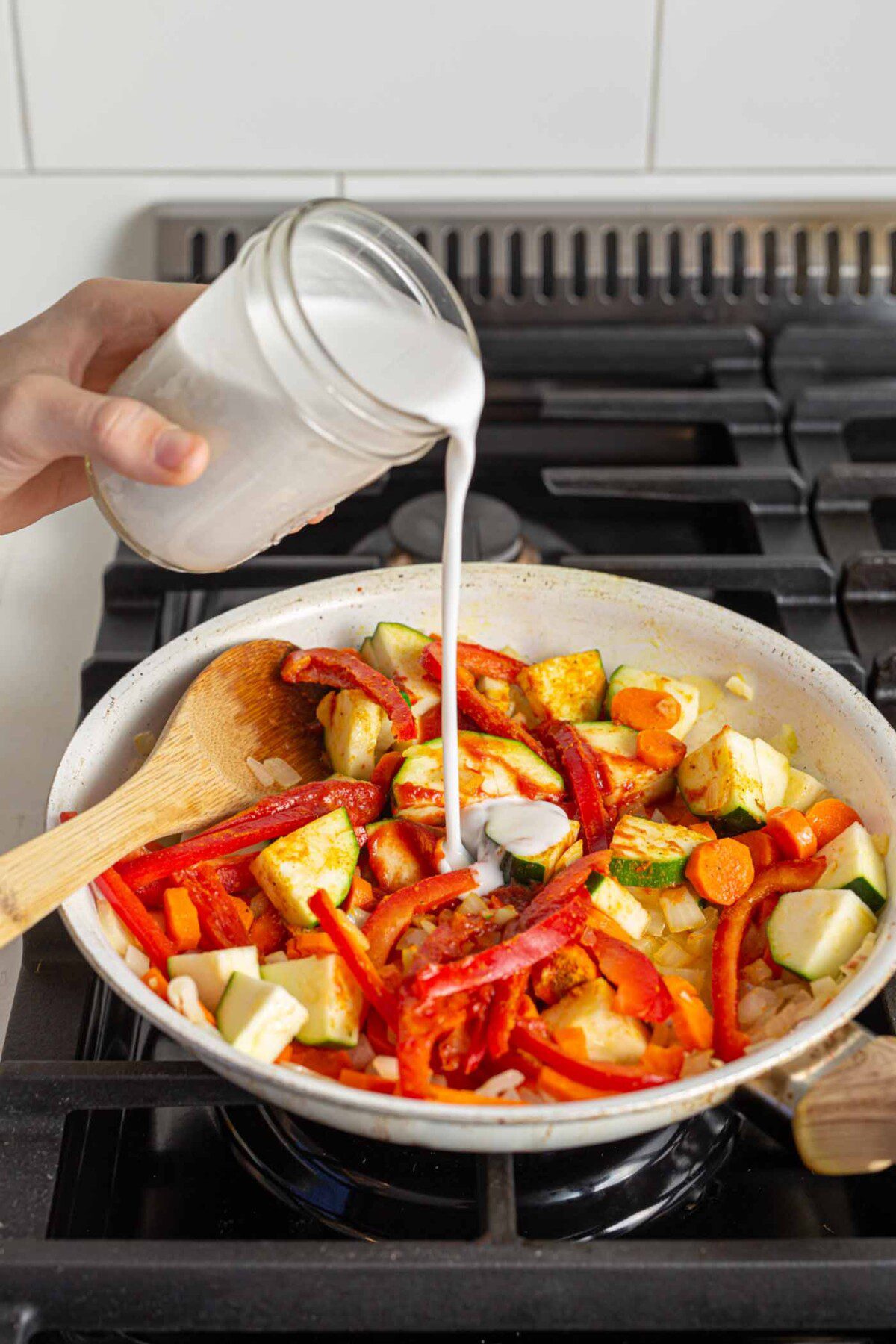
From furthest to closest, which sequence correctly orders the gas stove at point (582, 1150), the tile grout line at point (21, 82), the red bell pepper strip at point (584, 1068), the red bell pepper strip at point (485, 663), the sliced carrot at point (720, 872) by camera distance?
the tile grout line at point (21, 82) < the red bell pepper strip at point (485, 663) < the sliced carrot at point (720, 872) < the red bell pepper strip at point (584, 1068) < the gas stove at point (582, 1150)

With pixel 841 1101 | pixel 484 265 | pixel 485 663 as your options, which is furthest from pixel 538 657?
pixel 484 265

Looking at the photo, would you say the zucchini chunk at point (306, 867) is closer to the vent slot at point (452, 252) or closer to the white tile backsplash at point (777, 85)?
the vent slot at point (452, 252)

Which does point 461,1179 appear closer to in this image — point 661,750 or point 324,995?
point 324,995

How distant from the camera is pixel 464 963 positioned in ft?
3.53

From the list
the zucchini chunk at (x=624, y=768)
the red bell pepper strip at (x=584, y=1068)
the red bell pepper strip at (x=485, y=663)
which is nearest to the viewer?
the red bell pepper strip at (x=584, y=1068)

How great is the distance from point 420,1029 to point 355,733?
363 mm

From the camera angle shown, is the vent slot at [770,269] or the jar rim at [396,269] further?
the vent slot at [770,269]

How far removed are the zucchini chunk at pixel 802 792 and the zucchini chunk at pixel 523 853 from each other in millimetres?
219

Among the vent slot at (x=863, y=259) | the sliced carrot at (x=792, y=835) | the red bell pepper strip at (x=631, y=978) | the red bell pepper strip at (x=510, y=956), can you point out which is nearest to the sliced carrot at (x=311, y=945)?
the red bell pepper strip at (x=510, y=956)

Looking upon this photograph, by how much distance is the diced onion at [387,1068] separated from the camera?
103cm

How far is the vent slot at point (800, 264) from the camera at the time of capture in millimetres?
2027

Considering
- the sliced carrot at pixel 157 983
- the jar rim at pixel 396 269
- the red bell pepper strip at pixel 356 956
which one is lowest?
the red bell pepper strip at pixel 356 956

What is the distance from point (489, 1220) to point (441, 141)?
61.7 inches

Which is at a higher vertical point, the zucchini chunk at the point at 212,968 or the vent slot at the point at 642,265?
the vent slot at the point at 642,265
